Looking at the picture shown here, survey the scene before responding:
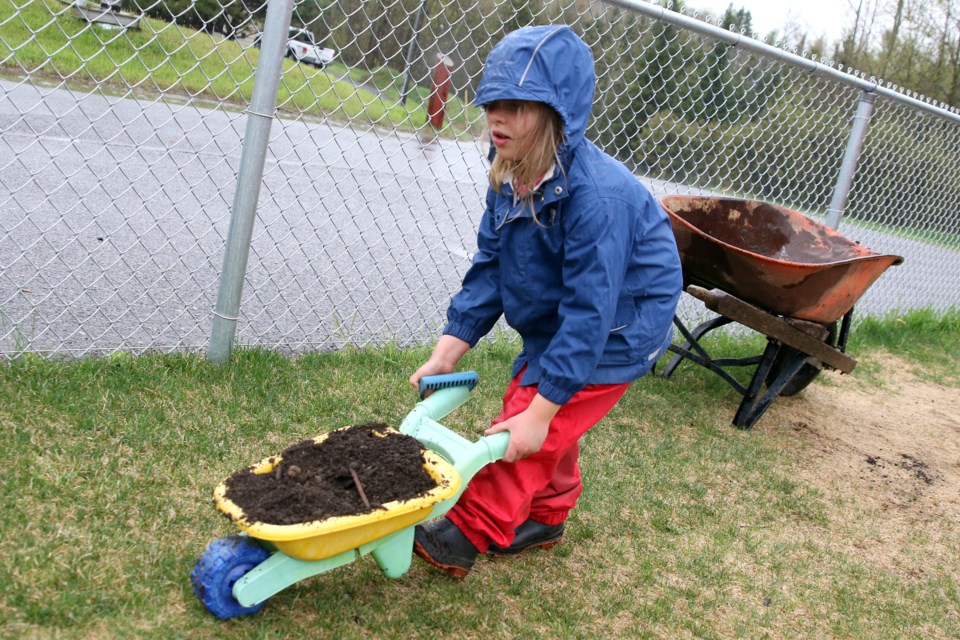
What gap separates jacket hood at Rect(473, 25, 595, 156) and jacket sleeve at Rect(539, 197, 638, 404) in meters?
0.26

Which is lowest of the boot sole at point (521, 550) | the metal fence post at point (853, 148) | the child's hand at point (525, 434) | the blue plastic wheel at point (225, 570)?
the boot sole at point (521, 550)

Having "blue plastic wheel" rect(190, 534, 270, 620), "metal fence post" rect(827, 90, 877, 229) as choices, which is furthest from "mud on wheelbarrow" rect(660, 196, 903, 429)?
"blue plastic wheel" rect(190, 534, 270, 620)

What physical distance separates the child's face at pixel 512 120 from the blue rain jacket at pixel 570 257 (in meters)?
0.06

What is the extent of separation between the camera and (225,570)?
199 centimetres

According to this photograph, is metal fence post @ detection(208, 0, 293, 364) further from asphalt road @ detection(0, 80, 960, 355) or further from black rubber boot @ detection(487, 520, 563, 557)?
black rubber boot @ detection(487, 520, 563, 557)

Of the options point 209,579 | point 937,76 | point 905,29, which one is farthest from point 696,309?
point 905,29

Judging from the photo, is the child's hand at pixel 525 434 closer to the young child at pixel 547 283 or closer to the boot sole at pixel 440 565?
the young child at pixel 547 283

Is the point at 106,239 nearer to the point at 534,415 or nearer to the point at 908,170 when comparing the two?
the point at 534,415

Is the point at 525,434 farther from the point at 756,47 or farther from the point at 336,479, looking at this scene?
the point at 756,47

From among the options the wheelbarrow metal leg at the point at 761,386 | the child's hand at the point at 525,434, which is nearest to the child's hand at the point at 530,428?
the child's hand at the point at 525,434

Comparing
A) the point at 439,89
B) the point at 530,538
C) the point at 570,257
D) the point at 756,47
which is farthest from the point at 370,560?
the point at 756,47

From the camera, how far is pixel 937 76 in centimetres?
1858

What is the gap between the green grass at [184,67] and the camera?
3.43 meters

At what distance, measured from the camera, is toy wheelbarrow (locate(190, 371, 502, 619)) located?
6.22ft
